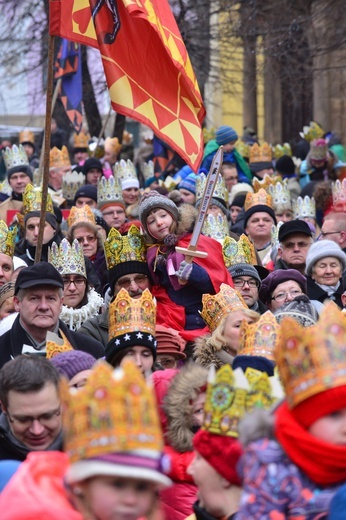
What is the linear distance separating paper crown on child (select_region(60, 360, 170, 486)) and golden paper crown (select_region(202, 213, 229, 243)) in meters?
6.87

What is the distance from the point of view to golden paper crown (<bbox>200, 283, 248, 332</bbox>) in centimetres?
821

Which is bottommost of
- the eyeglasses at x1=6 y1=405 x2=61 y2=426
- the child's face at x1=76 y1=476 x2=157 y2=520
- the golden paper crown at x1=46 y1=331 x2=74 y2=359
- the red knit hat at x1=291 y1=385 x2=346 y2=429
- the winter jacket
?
the winter jacket

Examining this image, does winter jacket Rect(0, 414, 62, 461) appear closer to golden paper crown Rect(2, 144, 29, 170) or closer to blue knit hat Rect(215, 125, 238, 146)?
blue knit hat Rect(215, 125, 238, 146)

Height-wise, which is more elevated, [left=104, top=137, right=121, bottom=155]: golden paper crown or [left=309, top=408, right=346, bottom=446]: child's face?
[left=104, top=137, right=121, bottom=155]: golden paper crown

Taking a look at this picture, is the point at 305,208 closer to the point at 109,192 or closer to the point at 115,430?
the point at 109,192

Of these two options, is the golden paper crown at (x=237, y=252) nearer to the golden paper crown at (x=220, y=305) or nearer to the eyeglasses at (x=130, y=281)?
the eyeglasses at (x=130, y=281)

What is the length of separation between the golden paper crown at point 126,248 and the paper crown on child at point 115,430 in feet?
16.9

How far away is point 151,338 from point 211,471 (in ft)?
8.99

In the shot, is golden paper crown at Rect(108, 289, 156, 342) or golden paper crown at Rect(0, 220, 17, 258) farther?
golden paper crown at Rect(0, 220, 17, 258)

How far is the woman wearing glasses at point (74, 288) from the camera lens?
31.0ft

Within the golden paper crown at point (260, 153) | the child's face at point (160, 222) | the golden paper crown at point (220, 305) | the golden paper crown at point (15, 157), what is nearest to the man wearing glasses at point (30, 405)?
the golden paper crown at point (220, 305)

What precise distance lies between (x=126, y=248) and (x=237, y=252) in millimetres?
844

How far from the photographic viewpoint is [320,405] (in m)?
4.28

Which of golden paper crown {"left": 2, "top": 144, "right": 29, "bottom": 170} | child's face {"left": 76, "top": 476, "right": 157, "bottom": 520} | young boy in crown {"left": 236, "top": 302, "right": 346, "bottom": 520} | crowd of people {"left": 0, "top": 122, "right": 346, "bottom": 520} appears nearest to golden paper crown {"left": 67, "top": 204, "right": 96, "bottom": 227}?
crowd of people {"left": 0, "top": 122, "right": 346, "bottom": 520}
